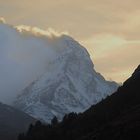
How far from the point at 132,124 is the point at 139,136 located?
70.7 feet

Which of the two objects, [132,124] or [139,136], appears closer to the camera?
[139,136]

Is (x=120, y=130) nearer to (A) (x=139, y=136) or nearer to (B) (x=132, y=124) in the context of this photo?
(B) (x=132, y=124)

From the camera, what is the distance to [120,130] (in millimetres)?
189625

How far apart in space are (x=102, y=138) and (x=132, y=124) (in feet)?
30.4

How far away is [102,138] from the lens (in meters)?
191

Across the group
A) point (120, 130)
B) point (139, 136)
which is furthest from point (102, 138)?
point (139, 136)

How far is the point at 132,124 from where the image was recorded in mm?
192625

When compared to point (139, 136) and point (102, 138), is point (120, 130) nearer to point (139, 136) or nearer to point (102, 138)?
point (102, 138)

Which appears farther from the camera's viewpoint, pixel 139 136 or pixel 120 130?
pixel 120 130

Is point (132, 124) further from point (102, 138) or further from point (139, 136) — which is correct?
point (139, 136)

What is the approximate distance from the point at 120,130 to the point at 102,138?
18.5 ft

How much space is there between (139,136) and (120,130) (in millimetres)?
18798

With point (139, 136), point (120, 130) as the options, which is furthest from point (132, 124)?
point (139, 136)
